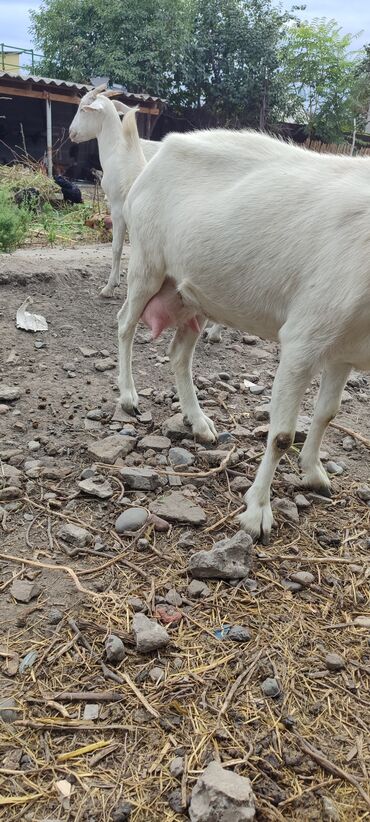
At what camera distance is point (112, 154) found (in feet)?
24.8

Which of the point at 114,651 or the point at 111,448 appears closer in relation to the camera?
the point at 114,651

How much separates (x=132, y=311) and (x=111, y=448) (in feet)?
3.06

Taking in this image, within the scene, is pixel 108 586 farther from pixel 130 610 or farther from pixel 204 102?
pixel 204 102

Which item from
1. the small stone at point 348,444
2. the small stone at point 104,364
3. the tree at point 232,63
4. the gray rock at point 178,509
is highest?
the tree at point 232,63

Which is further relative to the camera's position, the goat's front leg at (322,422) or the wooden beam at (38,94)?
the wooden beam at (38,94)

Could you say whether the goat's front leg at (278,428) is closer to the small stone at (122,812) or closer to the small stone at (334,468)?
the small stone at (334,468)

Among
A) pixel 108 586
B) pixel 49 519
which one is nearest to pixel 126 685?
Answer: pixel 108 586

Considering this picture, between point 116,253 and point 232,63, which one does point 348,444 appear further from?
point 232,63

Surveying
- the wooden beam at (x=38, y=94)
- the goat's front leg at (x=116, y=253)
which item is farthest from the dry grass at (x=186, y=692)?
the wooden beam at (x=38, y=94)

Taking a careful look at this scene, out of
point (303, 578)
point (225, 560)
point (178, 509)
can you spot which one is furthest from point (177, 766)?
point (178, 509)

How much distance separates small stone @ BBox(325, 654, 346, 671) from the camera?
214cm

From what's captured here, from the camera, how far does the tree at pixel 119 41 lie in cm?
2497

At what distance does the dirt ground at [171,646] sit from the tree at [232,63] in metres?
25.3

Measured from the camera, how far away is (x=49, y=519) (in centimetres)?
283
